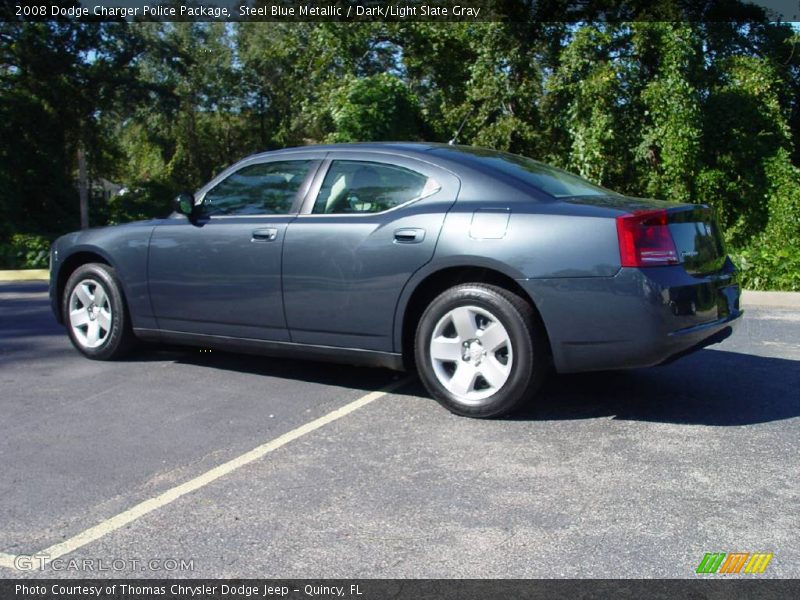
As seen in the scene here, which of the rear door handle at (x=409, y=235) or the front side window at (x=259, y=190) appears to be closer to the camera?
the rear door handle at (x=409, y=235)

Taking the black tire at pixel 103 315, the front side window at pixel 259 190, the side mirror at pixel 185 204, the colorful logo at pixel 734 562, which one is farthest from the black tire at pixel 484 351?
the black tire at pixel 103 315

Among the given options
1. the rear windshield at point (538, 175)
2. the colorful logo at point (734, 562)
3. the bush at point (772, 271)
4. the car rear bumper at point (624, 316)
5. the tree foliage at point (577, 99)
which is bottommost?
the colorful logo at point (734, 562)

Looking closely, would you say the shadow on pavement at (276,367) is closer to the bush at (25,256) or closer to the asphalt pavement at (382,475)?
Answer: the asphalt pavement at (382,475)

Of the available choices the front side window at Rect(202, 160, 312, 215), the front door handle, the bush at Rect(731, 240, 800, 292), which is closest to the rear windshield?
the front side window at Rect(202, 160, 312, 215)

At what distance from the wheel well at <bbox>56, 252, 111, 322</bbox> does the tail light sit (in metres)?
3.91

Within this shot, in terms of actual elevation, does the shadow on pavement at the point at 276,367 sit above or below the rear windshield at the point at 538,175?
below

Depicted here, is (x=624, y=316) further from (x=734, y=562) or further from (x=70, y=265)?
(x=70, y=265)

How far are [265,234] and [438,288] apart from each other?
1195mm

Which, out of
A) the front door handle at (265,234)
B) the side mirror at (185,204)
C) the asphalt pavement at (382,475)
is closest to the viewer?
the asphalt pavement at (382,475)

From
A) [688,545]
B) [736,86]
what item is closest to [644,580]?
[688,545]

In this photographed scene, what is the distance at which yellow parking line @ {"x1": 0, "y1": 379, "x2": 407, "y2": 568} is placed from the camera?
3.19 m

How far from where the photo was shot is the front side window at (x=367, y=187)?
5105 millimetres

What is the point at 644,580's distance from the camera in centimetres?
288

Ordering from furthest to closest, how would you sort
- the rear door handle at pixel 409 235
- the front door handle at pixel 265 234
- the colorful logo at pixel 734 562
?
the front door handle at pixel 265 234 → the rear door handle at pixel 409 235 → the colorful logo at pixel 734 562
